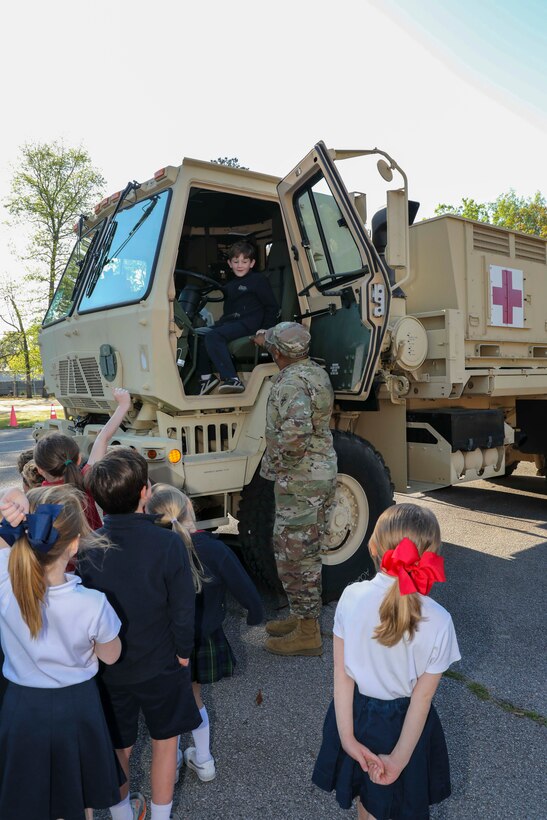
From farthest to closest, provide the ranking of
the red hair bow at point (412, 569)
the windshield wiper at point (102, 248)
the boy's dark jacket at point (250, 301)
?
the windshield wiper at point (102, 248) → the boy's dark jacket at point (250, 301) → the red hair bow at point (412, 569)

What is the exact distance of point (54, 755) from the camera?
186 cm

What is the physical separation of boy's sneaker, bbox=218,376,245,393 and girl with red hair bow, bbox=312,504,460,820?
95.7 inches

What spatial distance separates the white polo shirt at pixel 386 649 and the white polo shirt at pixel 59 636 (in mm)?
698

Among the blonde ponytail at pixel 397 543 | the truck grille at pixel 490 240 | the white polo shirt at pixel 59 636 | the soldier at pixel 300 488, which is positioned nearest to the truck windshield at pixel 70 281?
the soldier at pixel 300 488

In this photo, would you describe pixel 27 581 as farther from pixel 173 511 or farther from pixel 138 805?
pixel 138 805

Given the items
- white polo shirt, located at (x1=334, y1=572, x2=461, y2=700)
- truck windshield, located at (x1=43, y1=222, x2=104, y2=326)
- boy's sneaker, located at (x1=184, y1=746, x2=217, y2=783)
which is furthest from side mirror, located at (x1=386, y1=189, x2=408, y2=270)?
boy's sneaker, located at (x1=184, y1=746, x2=217, y2=783)

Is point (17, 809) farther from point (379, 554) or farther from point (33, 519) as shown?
point (379, 554)

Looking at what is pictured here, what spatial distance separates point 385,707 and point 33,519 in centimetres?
111

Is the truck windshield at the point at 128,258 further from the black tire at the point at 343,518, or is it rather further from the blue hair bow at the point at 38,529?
the blue hair bow at the point at 38,529

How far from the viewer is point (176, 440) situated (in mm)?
3898

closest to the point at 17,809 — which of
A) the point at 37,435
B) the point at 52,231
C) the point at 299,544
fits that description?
the point at 299,544

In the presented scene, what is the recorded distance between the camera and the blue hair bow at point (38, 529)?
1774 millimetres

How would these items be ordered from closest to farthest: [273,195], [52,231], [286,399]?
[286,399] → [273,195] → [52,231]

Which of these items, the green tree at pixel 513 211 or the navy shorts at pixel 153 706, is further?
the green tree at pixel 513 211
